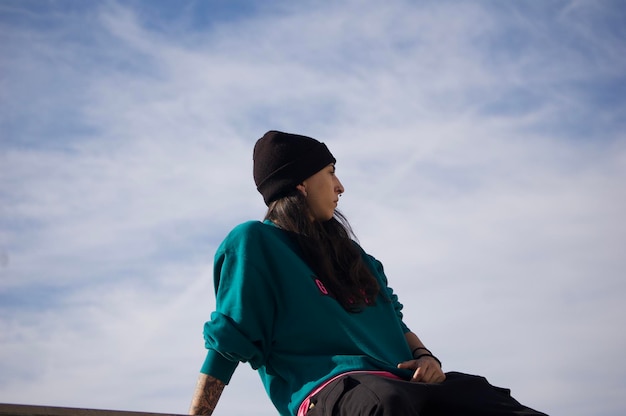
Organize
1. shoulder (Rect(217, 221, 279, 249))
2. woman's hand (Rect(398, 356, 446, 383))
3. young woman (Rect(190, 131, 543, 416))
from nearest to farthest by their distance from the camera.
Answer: young woman (Rect(190, 131, 543, 416))
woman's hand (Rect(398, 356, 446, 383))
shoulder (Rect(217, 221, 279, 249))

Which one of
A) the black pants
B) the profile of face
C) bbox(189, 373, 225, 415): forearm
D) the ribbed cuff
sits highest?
the profile of face

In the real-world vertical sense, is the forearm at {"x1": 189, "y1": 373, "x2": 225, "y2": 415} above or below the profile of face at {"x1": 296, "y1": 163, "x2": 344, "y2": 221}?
below

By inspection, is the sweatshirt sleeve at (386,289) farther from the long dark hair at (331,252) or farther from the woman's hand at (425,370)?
the woman's hand at (425,370)

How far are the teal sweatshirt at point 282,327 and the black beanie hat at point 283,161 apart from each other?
34 centimetres

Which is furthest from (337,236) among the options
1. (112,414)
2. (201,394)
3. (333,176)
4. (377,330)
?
(112,414)

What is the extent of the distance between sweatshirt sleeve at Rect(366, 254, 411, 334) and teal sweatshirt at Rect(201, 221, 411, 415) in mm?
274

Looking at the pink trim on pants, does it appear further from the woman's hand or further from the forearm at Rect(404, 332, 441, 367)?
the forearm at Rect(404, 332, 441, 367)

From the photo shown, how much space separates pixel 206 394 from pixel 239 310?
1.16ft

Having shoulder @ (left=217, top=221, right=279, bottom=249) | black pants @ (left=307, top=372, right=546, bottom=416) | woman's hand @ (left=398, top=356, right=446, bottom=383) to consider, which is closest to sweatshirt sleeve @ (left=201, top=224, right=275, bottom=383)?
shoulder @ (left=217, top=221, right=279, bottom=249)

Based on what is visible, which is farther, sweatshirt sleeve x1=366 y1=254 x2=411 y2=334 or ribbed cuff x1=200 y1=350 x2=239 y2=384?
sweatshirt sleeve x1=366 y1=254 x2=411 y2=334

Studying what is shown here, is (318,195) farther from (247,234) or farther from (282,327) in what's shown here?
(282,327)

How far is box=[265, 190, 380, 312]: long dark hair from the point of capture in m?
3.67

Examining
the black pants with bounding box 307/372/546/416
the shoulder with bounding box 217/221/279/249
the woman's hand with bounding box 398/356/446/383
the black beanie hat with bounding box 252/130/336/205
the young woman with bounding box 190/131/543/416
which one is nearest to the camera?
the black pants with bounding box 307/372/546/416

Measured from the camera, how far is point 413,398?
9.80 ft
